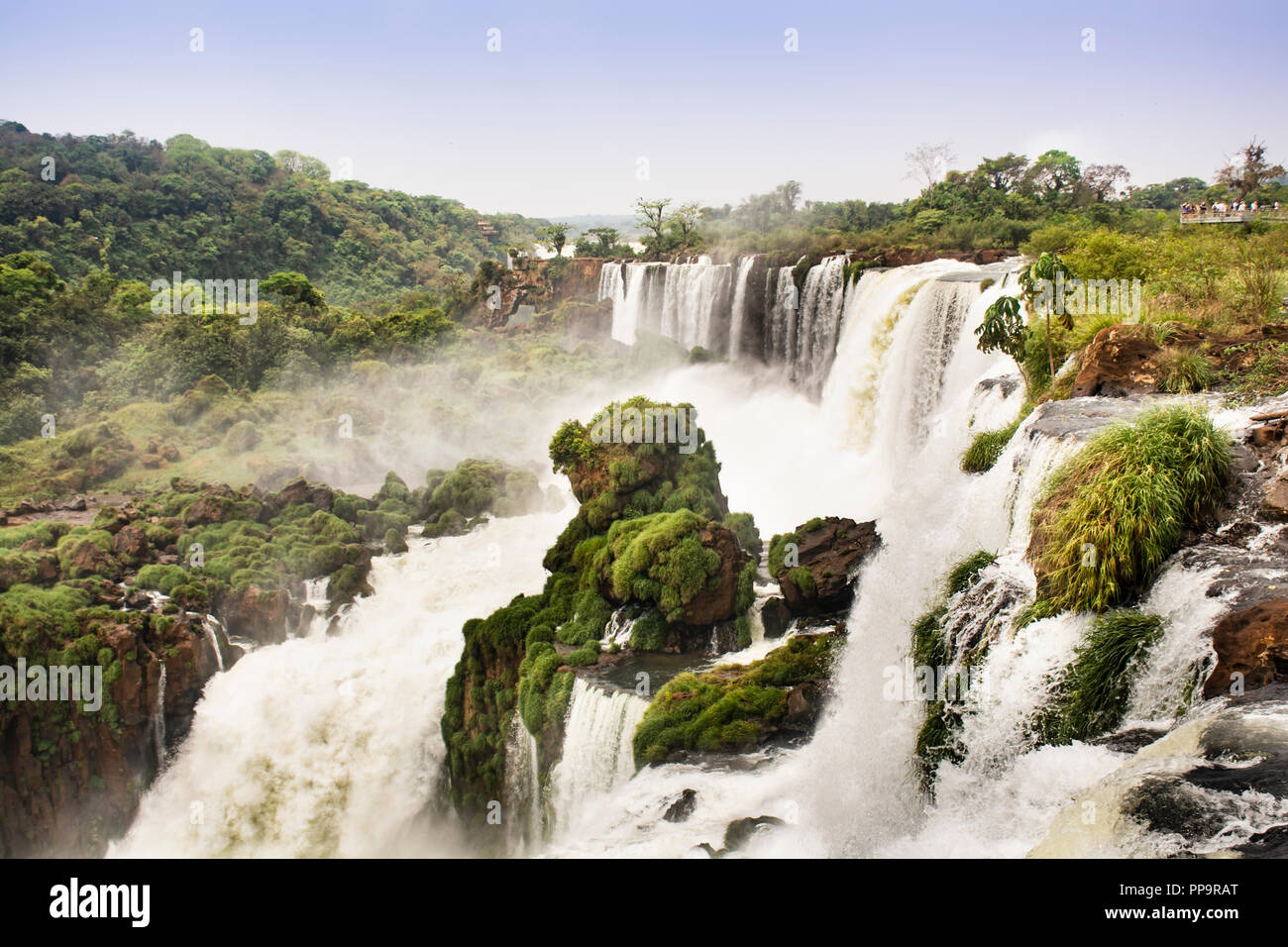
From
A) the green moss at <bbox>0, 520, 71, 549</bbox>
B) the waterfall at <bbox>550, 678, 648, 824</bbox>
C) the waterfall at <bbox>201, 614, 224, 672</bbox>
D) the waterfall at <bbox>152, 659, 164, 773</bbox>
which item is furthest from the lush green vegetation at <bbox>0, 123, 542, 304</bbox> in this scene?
the waterfall at <bbox>550, 678, 648, 824</bbox>

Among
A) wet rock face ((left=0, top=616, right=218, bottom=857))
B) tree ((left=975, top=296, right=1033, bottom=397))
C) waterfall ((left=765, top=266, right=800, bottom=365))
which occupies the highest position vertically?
waterfall ((left=765, top=266, right=800, bottom=365))

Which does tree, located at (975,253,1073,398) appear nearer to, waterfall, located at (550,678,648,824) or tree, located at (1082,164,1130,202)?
waterfall, located at (550,678,648,824)

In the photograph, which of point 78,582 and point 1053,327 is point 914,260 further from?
point 78,582

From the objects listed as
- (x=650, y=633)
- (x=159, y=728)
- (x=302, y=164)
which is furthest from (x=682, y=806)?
(x=302, y=164)

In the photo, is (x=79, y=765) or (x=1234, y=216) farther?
(x=1234, y=216)

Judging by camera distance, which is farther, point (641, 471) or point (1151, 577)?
point (641, 471)

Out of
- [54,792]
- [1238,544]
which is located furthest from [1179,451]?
[54,792]

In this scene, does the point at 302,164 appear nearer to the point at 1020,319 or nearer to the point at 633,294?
the point at 633,294
